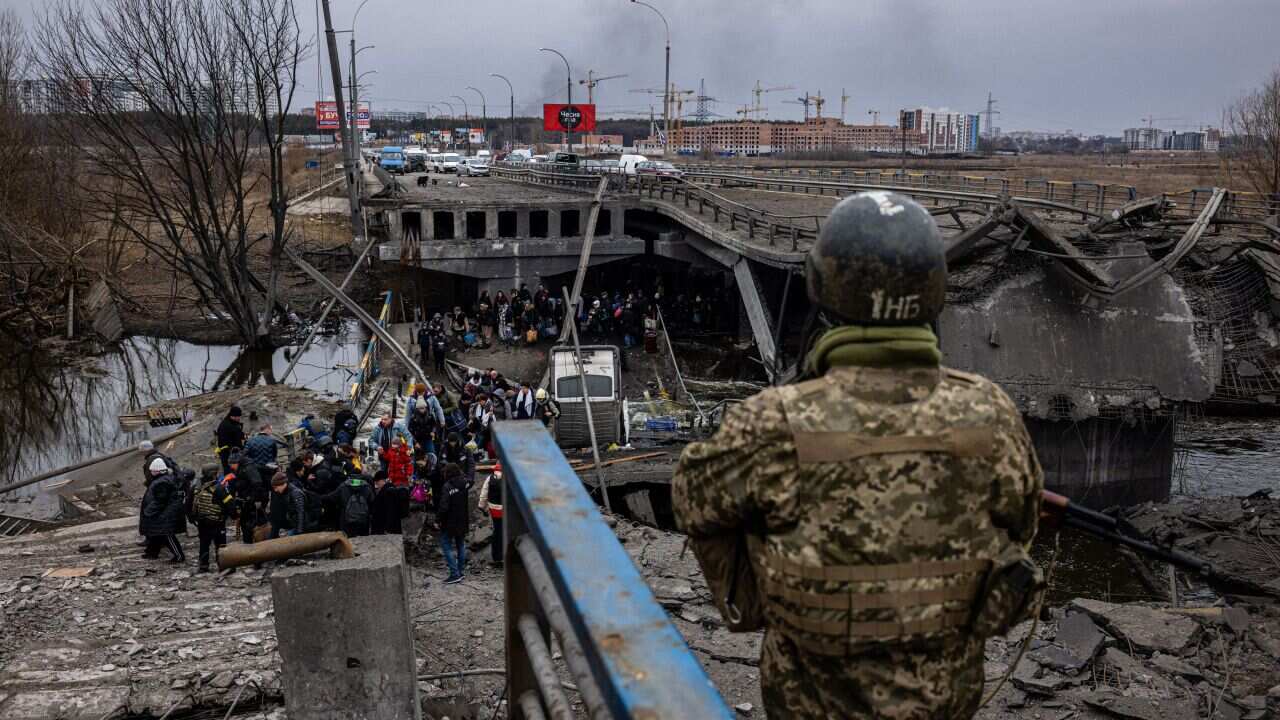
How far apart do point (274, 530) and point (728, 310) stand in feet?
96.1

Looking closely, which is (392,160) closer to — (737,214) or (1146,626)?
(737,214)

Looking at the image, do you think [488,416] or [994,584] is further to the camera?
[488,416]

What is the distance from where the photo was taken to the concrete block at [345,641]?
6.06m

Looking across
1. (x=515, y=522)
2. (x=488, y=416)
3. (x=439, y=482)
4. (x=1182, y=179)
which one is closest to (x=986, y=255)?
(x=488, y=416)

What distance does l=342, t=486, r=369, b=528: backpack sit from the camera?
475 inches

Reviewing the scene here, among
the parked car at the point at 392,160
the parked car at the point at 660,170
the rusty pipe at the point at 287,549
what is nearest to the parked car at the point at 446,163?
the parked car at the point at 392,160

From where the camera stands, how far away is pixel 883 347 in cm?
238

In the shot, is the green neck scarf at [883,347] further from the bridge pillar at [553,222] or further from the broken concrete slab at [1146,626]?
the bridge pillar at [553,222]

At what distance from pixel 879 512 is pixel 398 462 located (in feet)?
40.9

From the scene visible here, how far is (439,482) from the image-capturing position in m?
14.1

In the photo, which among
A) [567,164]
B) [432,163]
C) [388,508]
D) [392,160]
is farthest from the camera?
[392,160]

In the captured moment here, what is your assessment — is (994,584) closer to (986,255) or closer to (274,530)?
(274,530)

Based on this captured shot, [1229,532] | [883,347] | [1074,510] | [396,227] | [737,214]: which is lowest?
[1229,532]

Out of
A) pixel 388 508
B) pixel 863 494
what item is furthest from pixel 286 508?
pixel 863 494
